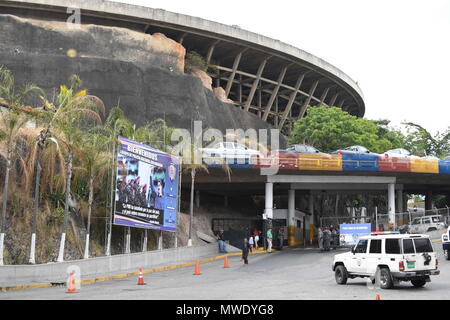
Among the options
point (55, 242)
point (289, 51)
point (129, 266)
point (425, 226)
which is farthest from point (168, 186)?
point (289, 51)

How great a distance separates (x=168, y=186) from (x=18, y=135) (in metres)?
10.0

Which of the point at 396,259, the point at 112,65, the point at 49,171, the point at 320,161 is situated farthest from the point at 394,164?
the point at 49,171

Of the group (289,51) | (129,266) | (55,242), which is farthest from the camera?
(289,51)

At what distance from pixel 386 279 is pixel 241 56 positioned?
153 ft

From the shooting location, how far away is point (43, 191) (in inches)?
1065

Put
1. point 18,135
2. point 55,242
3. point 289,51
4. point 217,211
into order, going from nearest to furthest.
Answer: point 18,135 < point 55,242 < point 217,211 < point 289,51

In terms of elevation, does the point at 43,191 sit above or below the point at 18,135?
below

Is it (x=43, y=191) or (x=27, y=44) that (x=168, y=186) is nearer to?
(x=43, y=191)

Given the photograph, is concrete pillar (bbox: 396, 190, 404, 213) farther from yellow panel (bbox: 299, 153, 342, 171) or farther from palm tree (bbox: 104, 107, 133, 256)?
palm tree (bbox: 104, 107, 133, 256)

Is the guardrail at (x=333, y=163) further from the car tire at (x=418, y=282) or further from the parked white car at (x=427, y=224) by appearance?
the car tire at (x=418, y=282)

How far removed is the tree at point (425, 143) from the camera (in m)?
70.1

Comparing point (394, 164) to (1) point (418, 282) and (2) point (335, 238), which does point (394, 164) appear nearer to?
(2) point (335, 238)

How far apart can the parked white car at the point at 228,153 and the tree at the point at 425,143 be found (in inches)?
1405

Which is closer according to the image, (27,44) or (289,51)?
(27,44)
